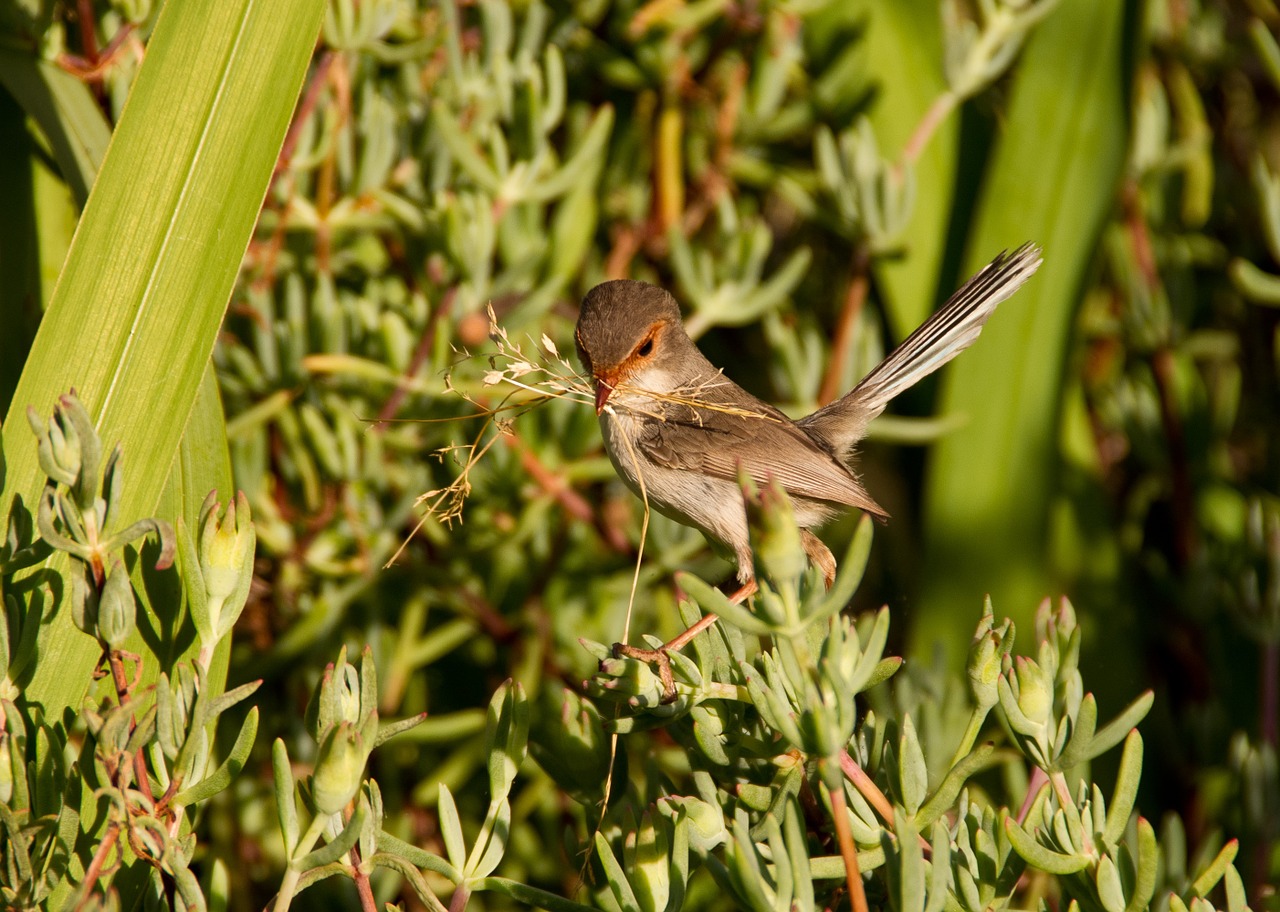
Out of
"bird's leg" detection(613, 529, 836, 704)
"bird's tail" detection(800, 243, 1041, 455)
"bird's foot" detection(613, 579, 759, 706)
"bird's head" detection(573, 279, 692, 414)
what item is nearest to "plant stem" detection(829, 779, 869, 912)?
"bird's leg" detection(613, 529, 836, 704)

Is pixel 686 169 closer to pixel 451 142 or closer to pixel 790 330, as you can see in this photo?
pixel 790 330

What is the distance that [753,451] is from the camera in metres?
2.61

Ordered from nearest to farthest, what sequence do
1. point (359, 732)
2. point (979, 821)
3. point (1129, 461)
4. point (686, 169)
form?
point (359, 732) → point (979, 821) → point (686, 169) → point (1129, 461)

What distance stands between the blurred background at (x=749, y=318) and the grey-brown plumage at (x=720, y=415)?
8 cm

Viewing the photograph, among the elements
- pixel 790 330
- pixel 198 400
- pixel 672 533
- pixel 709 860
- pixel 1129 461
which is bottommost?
pixel 1129 461

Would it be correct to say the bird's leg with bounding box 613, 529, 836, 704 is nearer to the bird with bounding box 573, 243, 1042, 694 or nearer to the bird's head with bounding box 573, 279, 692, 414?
the bird with bounding box 573, 243, 1042, 694

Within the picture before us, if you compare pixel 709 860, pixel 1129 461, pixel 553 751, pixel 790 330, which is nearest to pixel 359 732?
pixel 709 860

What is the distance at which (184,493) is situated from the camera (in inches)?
64.0

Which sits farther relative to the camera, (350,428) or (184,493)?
(350,428)

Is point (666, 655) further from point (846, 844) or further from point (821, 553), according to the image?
point (821, 553)

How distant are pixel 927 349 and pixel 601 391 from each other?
36.0 inches

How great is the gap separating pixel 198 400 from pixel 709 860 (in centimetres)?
103

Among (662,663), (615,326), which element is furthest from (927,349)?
(662,663)

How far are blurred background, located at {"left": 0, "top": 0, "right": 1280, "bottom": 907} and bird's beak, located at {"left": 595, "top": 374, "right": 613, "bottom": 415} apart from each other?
38 millimetres
